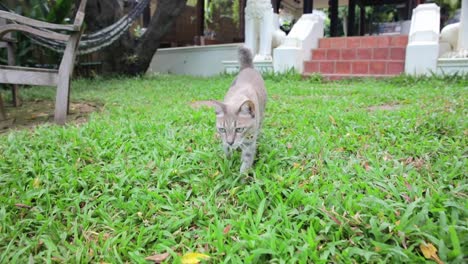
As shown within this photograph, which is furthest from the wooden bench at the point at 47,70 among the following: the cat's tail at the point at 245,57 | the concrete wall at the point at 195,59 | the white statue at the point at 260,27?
the concrete wall at the point at 195,59

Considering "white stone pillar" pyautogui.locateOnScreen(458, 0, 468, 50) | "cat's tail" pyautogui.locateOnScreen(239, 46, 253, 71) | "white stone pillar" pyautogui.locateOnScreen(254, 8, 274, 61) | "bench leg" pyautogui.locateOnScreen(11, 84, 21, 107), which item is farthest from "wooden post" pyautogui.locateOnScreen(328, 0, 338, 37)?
"bench leg" pyautogui.locateOnScreen(11, 84, 21, 107)

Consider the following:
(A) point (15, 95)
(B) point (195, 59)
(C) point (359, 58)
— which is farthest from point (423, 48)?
(A) point (15, 95)

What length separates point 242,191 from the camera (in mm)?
2018

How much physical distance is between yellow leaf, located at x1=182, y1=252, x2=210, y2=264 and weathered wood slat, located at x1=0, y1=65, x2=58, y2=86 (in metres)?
2.78

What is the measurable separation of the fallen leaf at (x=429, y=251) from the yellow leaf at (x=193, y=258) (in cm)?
87

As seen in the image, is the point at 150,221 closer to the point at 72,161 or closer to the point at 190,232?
the point at 190,232

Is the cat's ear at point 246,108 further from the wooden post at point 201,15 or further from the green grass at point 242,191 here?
the wooden post at point 201,15

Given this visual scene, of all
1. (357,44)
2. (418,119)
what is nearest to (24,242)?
(418,119)

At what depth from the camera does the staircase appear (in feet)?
22.7

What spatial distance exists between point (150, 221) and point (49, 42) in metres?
4.71

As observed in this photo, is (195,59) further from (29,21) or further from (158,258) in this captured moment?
(158,258)

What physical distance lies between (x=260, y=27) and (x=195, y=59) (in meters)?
2.85

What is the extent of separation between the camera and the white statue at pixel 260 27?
7988 millimetres

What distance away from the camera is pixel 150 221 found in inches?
71.4
